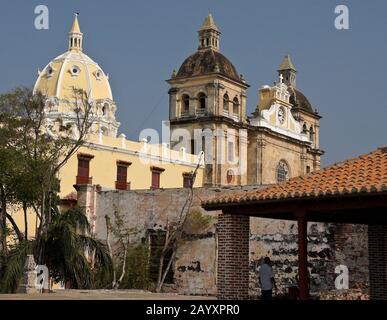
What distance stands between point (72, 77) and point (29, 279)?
1486 inches

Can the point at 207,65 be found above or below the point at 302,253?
above

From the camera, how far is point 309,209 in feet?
48.8

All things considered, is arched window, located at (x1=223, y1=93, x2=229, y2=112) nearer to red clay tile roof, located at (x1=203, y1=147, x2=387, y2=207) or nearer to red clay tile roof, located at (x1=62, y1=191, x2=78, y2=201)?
red clay tile roof, located at (x1=62, y1=191, x2=78, y2=201)

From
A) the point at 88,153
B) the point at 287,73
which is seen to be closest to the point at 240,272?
the point at 88,153

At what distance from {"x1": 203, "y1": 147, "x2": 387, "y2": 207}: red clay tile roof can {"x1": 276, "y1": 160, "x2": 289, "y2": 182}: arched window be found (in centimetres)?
3483

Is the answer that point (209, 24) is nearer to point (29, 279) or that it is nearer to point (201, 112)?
point (201, 112)

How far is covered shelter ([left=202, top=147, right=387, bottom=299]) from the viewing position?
14.3 metres

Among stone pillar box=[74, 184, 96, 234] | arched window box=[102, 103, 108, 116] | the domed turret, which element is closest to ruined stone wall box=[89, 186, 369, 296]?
stone pillar box=[74, 184, 96, 234]

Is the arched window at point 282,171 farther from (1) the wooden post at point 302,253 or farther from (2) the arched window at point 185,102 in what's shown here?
(1) the wooden post at point 302,253

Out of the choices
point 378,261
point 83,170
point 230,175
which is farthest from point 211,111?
point 378,261

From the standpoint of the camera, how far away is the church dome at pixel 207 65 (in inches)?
1939

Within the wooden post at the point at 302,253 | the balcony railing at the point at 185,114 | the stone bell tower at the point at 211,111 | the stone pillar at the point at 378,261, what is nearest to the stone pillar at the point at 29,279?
the wooden post at the point at 302,253
